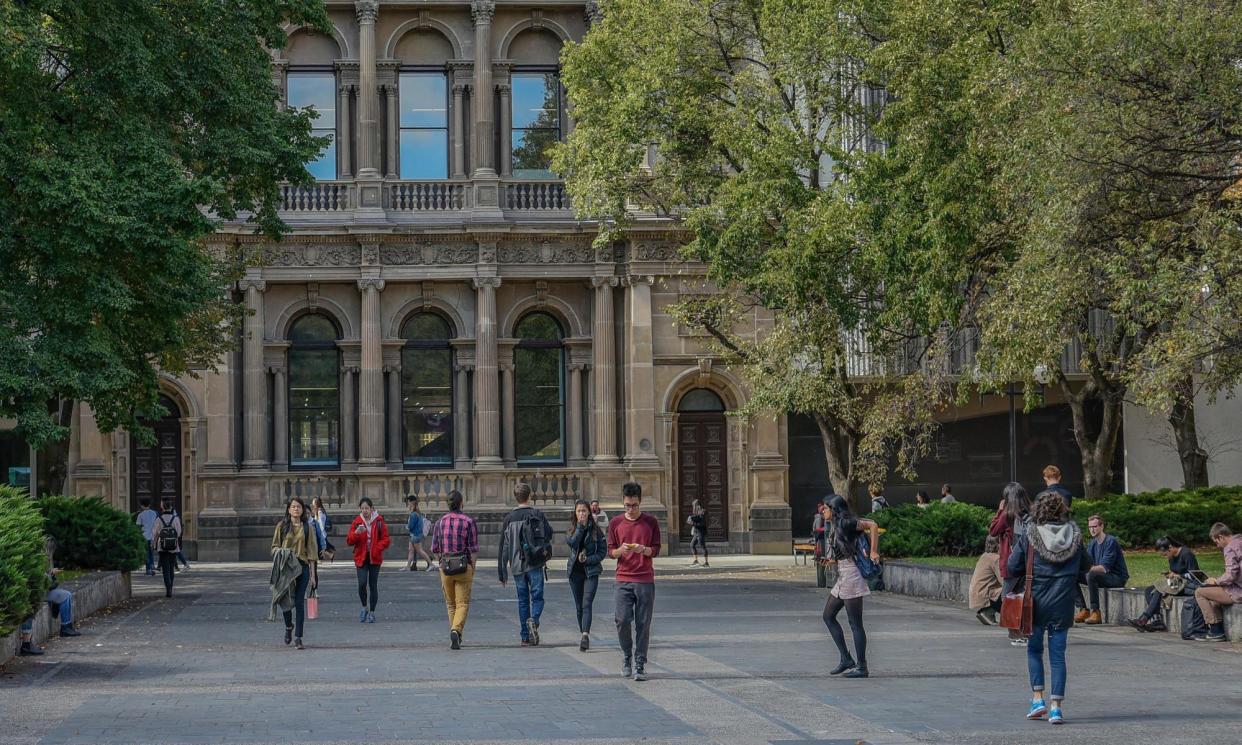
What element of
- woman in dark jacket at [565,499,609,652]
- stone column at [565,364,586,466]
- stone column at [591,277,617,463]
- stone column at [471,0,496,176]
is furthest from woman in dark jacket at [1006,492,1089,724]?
stone column at [471,0,496,176]

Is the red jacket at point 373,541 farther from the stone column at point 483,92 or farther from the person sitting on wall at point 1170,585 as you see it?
the stone column at point 483,92

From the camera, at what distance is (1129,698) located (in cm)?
1437

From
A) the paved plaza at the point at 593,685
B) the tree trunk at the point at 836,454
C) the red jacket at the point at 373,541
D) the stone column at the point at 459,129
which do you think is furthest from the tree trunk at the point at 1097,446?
the stone column at the point at 459,129

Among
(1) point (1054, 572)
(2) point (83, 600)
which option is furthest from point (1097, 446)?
(1) point (1054, 572)

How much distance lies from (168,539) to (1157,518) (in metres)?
16.8

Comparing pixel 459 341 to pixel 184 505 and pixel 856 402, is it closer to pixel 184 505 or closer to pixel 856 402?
pixel 184 505

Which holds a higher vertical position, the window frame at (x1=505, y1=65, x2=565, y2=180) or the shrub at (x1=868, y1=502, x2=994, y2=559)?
the window frame at (x1=505, y1=65, x2=565, y2=180)

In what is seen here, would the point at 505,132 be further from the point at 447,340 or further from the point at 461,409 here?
the point at 461,409

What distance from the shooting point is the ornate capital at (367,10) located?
42.4m

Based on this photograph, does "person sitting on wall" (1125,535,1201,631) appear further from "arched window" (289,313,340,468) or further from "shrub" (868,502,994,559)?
"arched window" (289,313,340,468)

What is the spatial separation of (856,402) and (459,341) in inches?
535

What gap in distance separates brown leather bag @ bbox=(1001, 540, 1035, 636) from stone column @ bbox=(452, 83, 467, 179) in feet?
102

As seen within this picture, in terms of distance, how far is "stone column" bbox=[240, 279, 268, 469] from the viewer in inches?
1642

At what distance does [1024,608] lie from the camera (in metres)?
13.2
